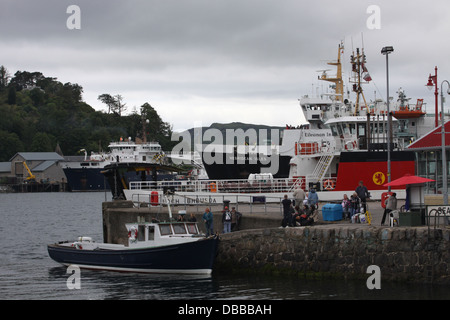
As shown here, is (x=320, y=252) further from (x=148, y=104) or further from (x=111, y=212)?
(x=148, y=104)

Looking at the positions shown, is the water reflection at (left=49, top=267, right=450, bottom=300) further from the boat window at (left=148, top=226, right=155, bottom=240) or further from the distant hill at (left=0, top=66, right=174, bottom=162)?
the distant hill at (left=0, top=66, right=174, bottom=162)

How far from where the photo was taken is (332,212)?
2520 centimetres

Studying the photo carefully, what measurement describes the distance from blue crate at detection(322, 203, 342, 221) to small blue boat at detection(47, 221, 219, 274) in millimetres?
4214

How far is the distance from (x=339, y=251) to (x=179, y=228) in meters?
6.46

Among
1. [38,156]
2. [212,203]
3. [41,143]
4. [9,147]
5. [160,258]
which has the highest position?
[41,143]

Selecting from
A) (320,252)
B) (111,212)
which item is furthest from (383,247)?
(111,212)

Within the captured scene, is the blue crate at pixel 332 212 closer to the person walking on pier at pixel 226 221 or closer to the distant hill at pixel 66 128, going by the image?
the person walking on pier at pixel 226 221

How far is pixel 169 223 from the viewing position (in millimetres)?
25531

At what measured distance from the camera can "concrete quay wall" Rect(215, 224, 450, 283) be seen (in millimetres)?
20281

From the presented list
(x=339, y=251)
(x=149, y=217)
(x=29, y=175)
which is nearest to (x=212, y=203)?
(x=149, y=217)

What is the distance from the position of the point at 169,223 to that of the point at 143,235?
1112mm

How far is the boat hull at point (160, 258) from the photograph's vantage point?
24.2 metres

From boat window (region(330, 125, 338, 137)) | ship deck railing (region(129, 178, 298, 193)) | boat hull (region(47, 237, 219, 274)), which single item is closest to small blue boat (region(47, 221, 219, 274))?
boat hull (region(47, 237, 219, 274))

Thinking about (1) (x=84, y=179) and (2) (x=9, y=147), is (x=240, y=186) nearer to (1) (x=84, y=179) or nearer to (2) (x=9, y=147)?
(1) (x=84, y=179)
